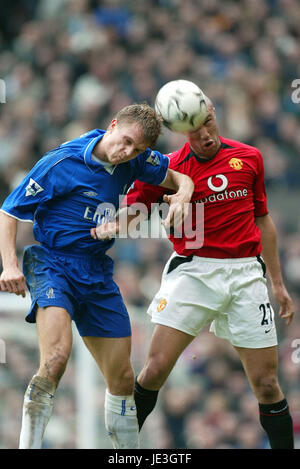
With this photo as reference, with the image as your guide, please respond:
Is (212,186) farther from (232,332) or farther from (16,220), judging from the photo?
(16,220)

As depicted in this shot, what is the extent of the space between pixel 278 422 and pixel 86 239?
A: 1.86 m

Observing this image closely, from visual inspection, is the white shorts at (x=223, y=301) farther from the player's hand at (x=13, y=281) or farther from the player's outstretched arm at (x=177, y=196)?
the player's hand at (x=13, y=281)

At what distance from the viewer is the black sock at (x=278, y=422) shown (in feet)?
16.8

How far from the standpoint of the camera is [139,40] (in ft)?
39.2

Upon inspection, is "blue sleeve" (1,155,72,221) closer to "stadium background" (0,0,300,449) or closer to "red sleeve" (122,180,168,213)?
"red sleeve" (122,180,168,213)

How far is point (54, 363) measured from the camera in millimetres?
4297

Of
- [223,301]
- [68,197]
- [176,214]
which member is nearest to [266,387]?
[223,301]

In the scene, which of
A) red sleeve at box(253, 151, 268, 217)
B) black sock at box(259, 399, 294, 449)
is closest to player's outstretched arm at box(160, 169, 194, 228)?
red sleeve at box(253, 151, 268, 217)

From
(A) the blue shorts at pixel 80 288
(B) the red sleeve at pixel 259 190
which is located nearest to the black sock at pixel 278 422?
(A) the blue shorts at pixel 80 288

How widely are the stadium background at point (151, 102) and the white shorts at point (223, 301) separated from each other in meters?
3.15

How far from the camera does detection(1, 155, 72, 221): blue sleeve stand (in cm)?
455

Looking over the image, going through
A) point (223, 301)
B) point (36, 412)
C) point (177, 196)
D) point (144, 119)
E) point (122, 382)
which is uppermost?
point (144, 119)

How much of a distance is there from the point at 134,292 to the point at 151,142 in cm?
486

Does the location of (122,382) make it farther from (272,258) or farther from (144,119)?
(144,119)
